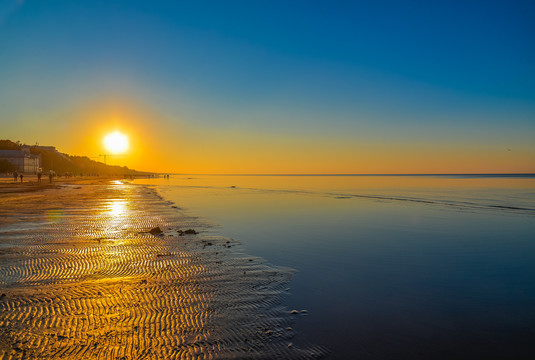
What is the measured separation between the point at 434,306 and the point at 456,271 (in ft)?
13.2

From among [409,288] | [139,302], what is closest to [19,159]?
[139,302]

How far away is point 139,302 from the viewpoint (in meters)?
7.20

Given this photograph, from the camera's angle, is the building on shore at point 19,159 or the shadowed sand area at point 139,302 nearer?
the shadowed sand area at point 139,302

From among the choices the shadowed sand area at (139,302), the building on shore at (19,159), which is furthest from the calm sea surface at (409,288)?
the building on shore at (19,159)

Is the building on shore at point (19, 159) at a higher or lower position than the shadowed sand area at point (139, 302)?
higher

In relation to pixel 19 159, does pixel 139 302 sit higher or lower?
lower

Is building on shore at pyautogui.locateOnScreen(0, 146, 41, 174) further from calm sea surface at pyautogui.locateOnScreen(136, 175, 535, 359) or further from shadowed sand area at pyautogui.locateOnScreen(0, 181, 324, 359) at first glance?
calm sea surface at pyautogui.locateOnScreen(136, 175, 535, 359)

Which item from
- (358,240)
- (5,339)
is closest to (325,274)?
(358,240)

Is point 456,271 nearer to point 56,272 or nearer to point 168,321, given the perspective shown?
point 168,321

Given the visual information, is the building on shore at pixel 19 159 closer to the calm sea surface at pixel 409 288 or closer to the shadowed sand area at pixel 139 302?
the shadowed sand area at pixel 139 302

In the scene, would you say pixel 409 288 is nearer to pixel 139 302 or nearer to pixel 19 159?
pixel 139 302

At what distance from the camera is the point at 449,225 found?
21953mm

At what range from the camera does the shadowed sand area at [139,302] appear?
210 inches

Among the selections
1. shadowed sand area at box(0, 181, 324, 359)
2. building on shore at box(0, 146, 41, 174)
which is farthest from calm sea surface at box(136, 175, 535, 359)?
building on shore at box(0, 146, 41, 174)
